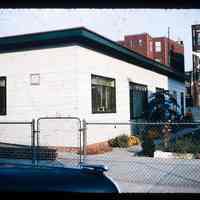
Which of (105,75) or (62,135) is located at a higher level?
(105,75)

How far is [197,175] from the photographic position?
8945mm

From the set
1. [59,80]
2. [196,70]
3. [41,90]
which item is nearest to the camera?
[59,80]

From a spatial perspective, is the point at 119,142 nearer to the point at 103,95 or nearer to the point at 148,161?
the point at 103,95

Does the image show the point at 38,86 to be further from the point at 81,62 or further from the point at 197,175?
the point at 197,175

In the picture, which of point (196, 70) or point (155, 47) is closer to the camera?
point (196, 70)

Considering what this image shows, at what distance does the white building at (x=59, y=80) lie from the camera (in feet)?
43.9

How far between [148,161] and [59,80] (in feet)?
16.4

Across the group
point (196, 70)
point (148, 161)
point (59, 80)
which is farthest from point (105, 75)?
point (196, 70)

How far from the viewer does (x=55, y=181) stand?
3812 mm

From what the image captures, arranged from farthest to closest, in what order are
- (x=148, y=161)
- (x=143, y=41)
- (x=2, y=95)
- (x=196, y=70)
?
1. (x=143, y=41)
2. (x=196, y=70)
3. (x=2, y=95)
4. (x=148, y=161)

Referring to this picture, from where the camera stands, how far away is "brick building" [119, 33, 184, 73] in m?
61.9

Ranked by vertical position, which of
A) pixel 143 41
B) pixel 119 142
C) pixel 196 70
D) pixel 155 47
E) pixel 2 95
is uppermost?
pixel 143 41

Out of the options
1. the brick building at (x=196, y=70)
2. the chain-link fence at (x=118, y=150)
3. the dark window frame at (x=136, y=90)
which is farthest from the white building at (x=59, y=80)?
the brick building at (x=196, y=70)

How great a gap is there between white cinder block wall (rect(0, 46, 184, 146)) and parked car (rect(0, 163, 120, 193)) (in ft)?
28.9
